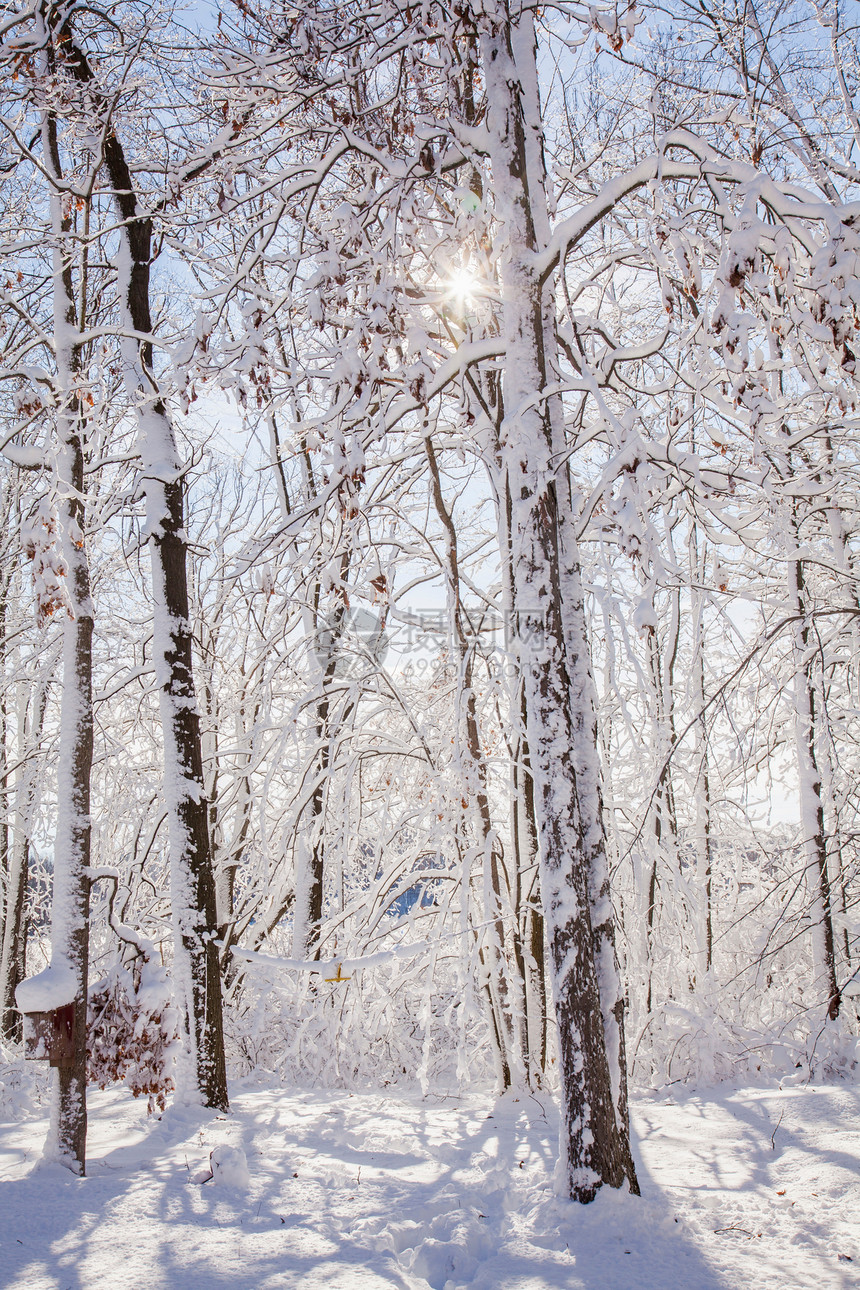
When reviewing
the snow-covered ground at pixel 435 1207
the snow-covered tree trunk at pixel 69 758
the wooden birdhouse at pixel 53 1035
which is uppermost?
the snow-covered tree trunk at pixel 69 758

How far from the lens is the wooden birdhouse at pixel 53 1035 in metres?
4.64

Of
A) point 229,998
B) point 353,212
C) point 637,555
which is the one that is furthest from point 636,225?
point 229,998

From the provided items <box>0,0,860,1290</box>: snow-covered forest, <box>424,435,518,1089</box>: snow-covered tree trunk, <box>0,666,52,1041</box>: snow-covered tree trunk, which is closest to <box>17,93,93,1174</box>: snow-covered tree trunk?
<box>0,0,860,1290</box>: snow-covered forest

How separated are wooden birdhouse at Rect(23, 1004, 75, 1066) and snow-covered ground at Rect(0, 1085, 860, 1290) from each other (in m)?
0.55

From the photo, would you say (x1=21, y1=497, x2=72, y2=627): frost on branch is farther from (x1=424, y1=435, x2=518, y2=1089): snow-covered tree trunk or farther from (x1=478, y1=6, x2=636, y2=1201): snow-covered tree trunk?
(x1=478, y1=6, x2=636, y2=1201): snow-covered tree trunk

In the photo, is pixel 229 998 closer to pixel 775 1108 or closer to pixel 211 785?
pixel 211 785

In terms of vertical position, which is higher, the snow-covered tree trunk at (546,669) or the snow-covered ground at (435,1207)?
the snow-covered tree trunk at (546,669)

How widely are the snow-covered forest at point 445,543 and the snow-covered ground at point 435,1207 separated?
66mm

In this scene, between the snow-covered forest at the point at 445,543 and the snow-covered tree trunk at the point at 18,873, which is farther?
the snow-covered tree trunk at the point at 18,873

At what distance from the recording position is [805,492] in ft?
13.9

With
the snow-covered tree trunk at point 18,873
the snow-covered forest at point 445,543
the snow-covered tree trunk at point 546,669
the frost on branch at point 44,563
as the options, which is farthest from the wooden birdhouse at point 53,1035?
the snow-covered tree trunk at point 18,873

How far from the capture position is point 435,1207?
3682 millimetres

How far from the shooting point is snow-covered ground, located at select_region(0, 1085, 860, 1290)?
2994 mm

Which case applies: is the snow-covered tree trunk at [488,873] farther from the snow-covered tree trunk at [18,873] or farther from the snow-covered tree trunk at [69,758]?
the snow-covered tree trunk at [18,873]
